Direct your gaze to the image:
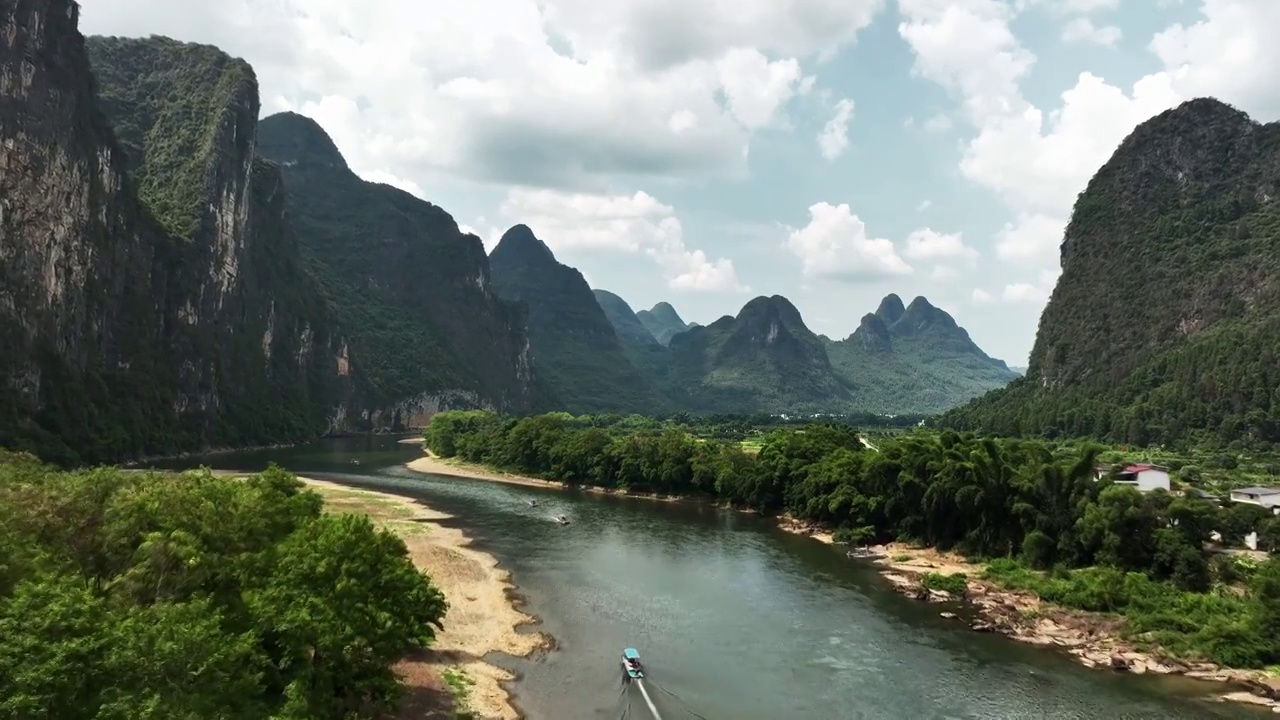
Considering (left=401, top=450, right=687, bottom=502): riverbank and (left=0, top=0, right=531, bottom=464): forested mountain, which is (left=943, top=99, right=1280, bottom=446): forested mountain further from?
(left=0, top=0, right=531, bottom=464): forested mountain

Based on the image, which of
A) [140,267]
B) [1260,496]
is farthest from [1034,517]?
[140,267]

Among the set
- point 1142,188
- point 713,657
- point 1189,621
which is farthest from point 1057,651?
point 1142,188

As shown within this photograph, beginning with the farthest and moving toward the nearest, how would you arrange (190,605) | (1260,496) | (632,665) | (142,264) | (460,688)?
(142,264)
(1260,496)
(632,665)
(460,688)
(190,605)

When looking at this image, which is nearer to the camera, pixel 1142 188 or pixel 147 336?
pixel 147 336

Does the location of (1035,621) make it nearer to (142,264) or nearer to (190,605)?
(190,605)

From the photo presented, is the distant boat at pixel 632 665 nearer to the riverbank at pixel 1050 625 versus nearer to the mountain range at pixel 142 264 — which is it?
the riverbank at pixel 1050 625

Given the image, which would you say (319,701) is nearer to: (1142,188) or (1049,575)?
(1049,575)

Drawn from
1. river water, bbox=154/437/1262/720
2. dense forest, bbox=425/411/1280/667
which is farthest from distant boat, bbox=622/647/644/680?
dense forest, bbox=425/411/1280/667
